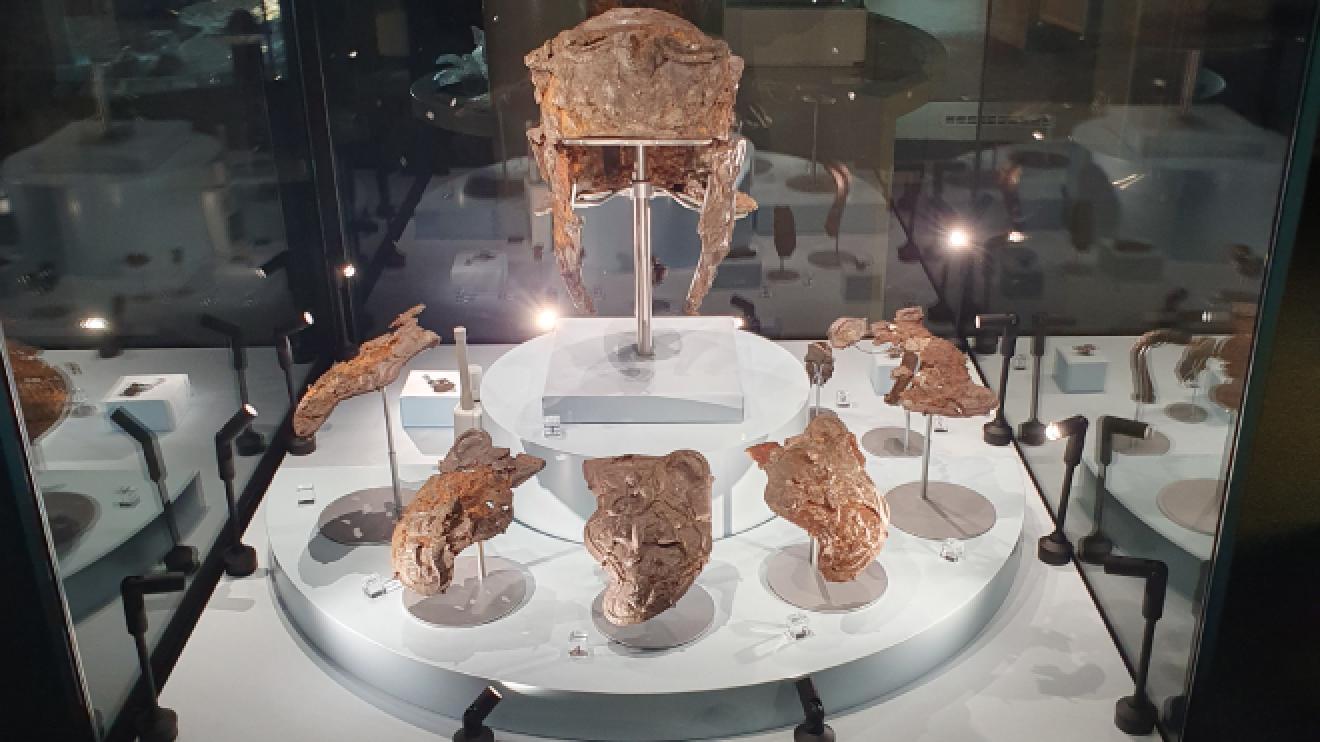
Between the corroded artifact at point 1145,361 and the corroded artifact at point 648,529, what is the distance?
1729mm

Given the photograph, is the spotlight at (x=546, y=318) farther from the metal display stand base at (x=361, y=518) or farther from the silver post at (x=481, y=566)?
the silver post at (x=481, y=566)

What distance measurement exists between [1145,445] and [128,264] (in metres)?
4.14

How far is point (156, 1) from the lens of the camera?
5152 mm

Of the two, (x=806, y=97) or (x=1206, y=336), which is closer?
(x=1206, y=336)

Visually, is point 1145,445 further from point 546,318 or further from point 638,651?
point 546,318

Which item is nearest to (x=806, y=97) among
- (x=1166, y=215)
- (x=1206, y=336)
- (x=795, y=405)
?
(x=795, y=405)

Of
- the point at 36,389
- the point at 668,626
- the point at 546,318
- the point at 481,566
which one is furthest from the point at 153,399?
the point at 546,318

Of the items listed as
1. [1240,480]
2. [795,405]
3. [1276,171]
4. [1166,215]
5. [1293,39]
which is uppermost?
[1293,39]

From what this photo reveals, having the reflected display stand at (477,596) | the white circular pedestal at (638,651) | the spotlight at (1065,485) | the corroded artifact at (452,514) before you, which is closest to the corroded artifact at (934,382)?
the spotlight at (1065,485)

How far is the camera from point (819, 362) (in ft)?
19.4

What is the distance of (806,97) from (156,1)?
3.49 meters

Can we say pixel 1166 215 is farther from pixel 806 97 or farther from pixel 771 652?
pixel 806 97

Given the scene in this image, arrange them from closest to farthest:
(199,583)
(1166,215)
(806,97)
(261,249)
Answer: (1166,215)
(199,583)
(261,249)
(806,97)

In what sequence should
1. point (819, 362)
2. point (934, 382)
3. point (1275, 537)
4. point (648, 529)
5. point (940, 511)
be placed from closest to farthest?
1. point (1275, 537)
2. point (648, 529)
3. point (934, 382)
4. point (940, 511)
5. point (819, 362)
